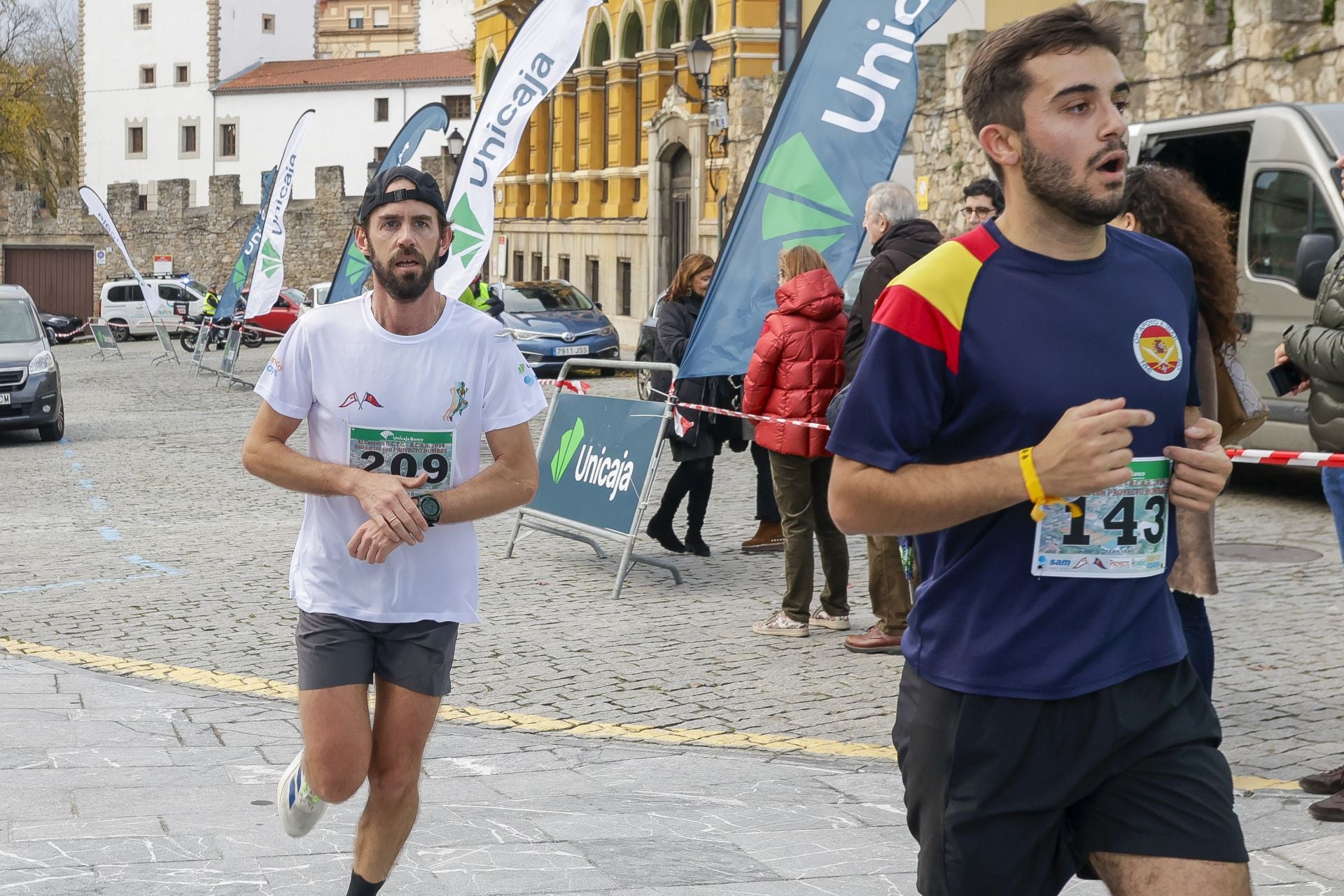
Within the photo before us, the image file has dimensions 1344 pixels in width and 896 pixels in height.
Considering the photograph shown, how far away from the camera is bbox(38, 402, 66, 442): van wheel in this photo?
1883cm

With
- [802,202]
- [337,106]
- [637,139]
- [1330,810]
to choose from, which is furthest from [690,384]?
[337,106]

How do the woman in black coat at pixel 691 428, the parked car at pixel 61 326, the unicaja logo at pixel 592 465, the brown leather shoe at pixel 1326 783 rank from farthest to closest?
the parked car at pixel 61 326 < the woman in black coat at pixel 691 428 < the unicaja logo at pixel 592 465 < the brown leather shoe at pixel 1326 783

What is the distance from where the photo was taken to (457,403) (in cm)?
407

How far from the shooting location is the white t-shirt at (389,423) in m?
4.04

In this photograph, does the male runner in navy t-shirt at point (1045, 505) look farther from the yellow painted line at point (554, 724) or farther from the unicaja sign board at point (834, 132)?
the unicaja sign board at point (834, 132)

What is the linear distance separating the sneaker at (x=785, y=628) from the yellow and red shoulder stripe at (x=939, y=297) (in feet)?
18.2

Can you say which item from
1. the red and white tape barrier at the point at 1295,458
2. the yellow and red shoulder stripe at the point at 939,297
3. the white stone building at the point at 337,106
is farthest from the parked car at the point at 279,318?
the yellow and red shoulder stripe at the point at 939,297

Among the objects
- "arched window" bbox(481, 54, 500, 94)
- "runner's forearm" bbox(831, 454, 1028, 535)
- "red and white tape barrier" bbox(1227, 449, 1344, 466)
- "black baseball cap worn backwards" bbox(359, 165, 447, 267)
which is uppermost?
"arched window" bbox(481, 54, 500, 94)

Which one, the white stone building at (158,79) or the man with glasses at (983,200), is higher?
the white stone building at (158,79)

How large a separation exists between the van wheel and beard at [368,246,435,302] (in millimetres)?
15838

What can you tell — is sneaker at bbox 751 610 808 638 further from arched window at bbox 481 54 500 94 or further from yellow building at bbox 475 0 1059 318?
arched window at bbox 481 54 500 94

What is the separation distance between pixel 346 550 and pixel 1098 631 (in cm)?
199

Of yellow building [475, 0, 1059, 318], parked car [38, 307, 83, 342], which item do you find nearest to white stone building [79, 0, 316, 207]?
parked car [38, 307, 83, 342]

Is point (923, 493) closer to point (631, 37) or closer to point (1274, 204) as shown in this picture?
point (1274, 204)
